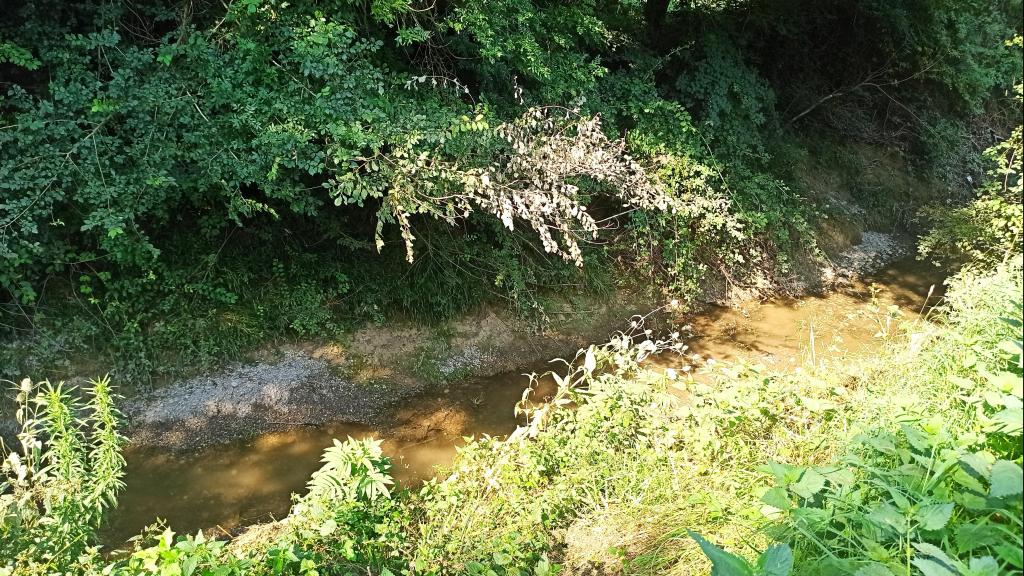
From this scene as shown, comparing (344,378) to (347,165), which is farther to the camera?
(344,378)

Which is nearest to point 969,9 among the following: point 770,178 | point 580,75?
point 770,178

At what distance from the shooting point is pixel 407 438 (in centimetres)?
489

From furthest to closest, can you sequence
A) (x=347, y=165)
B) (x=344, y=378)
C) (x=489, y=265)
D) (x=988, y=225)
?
1. (x=988, y=225)
2. (x=489, y=265)
3. (x=344, y=378)
4. (x=347, y=165)

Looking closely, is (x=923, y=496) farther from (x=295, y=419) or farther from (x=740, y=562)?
(x=295, y=419)

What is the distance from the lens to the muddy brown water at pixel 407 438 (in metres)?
4.15

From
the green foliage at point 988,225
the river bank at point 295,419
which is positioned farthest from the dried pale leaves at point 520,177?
the green foliage at point 988,225

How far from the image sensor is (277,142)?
14.2 ft

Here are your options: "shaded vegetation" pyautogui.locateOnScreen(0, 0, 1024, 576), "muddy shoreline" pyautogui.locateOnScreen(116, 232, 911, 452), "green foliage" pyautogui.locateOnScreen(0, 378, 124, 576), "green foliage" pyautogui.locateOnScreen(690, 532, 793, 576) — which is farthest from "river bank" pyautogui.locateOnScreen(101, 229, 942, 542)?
"green foliage" pyautogui.locateOnScreen(690, 532, 793, 576)

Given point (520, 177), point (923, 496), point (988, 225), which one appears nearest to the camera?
point (923, 496)

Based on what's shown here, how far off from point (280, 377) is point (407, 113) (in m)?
2.26

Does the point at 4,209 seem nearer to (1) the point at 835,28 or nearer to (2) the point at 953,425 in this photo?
(2) the point at 953,425

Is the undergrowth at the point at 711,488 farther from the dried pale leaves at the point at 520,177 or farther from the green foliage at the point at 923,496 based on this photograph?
the dried pale leaves at the point at 520,177

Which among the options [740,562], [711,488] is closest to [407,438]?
[711,488]

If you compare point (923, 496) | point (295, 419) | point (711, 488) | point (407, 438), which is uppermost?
point (923, 496)
